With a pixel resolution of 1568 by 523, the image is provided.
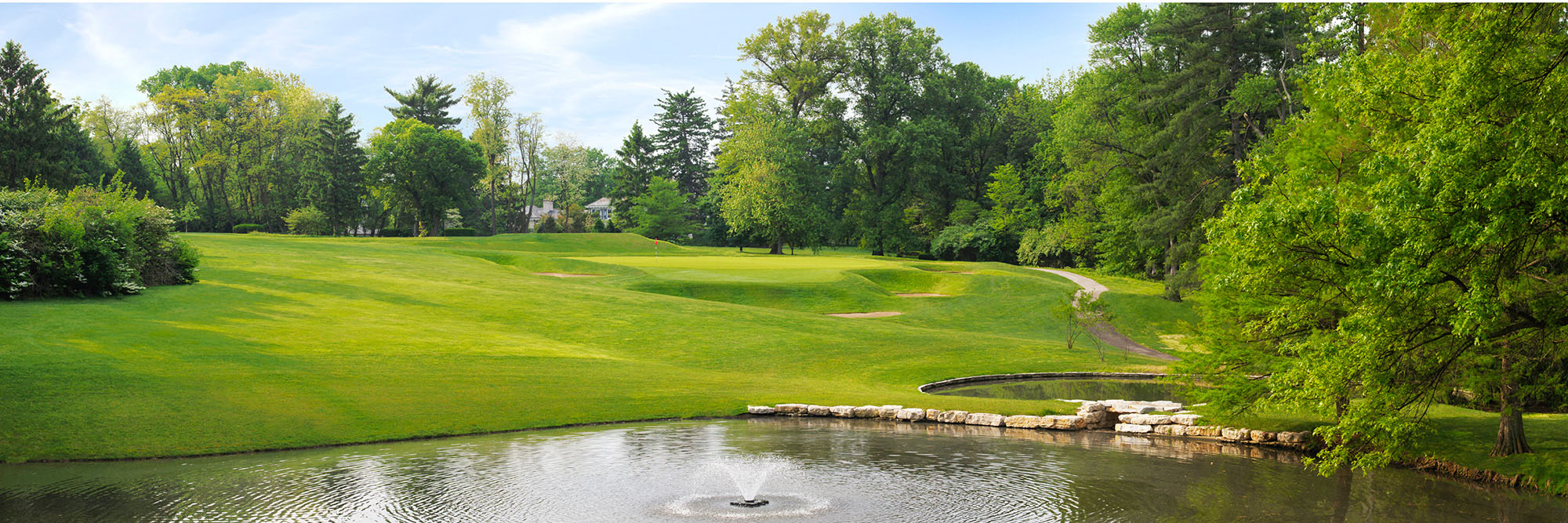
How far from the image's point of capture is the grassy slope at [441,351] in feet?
56.5

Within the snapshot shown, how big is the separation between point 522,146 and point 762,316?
67384 mm

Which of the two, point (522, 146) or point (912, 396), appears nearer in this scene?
point (912, 396)

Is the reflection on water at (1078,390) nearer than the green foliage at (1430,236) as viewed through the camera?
No

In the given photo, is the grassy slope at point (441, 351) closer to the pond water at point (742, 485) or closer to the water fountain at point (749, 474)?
the pond water at point (742, 485)

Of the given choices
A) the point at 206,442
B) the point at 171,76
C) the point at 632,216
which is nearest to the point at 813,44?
the point at 632,216

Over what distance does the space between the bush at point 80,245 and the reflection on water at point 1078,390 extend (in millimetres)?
24746

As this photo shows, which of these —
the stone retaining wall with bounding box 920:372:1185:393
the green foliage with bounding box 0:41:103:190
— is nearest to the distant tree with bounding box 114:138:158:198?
the green foliage with bounding box 0:41:103:190

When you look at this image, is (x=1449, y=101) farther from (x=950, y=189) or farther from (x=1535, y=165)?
(x=950, y=189)

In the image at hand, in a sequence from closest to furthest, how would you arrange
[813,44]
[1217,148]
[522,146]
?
[1217,148] → [813,44] → [522,146]

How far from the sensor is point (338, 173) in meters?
80.2

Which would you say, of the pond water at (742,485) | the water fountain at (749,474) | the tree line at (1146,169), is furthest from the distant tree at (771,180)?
the water fountain at (749,474)

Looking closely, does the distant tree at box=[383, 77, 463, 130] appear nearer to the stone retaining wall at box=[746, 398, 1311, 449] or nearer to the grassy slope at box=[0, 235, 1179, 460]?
the grassy slope at box=[0, 235, 1179, 460]

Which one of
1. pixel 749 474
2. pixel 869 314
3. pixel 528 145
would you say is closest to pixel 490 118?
pixel 528 145

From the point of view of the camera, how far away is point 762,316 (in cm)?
3341
